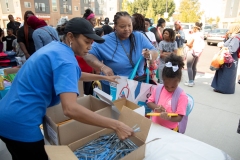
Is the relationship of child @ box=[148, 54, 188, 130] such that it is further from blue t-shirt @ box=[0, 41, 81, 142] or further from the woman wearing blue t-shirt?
blue t-shirt @ box=[0, 41, 81, 142]

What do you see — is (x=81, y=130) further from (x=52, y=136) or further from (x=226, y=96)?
(x=226, y=96)

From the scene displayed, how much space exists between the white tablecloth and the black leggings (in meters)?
0.67

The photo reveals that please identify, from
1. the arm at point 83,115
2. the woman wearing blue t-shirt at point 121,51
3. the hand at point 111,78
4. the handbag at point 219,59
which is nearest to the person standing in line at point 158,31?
the handbag at point 219,59

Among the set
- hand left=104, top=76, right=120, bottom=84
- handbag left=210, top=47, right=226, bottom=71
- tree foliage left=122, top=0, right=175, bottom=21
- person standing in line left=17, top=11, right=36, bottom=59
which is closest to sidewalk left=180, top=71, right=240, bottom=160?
handbag left=210, top=47, right=226, bottom=71

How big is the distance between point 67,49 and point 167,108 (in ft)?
3.11

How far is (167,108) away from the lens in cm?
152

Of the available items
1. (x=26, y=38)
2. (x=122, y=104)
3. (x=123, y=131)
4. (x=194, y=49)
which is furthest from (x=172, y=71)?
(x=194, y=49)

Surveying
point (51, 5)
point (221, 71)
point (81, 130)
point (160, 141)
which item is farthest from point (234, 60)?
point (51, 5)

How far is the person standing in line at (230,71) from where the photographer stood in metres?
3.43

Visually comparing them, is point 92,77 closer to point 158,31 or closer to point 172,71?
point 172,71

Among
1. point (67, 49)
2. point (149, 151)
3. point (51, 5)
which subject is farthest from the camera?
point (51, 5)

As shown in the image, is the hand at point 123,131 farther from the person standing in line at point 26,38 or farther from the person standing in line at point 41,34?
the person standing in line at point 26,38

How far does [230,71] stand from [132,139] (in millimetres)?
3532

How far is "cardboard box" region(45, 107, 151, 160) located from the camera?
844 mm
